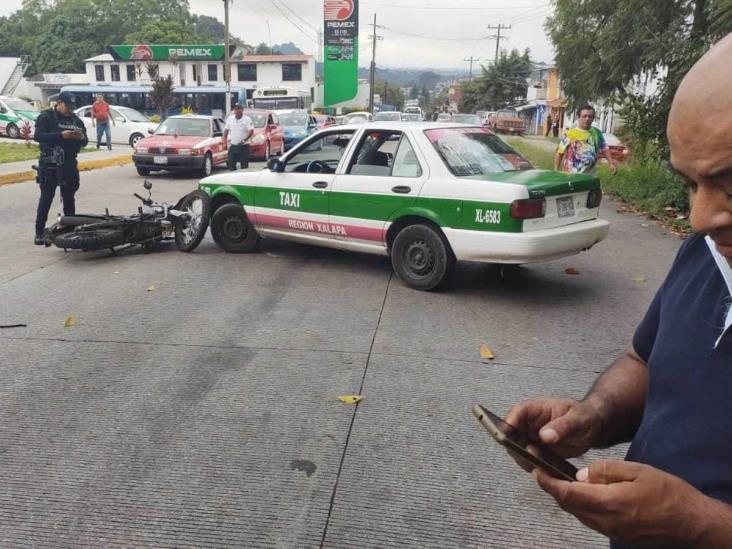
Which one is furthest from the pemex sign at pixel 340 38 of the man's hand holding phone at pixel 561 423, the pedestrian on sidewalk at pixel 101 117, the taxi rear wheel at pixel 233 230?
the man's hand holding phone at pixel 561 423

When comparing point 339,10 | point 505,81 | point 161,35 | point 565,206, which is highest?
point 339,10

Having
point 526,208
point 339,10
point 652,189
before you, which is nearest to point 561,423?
point 526,208

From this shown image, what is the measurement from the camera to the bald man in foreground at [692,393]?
3.60ft

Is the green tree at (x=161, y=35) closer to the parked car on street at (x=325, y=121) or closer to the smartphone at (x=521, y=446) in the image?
the parked car on street at (x=325, y=121)

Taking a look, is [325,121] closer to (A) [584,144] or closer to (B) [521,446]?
(A) [584,144]

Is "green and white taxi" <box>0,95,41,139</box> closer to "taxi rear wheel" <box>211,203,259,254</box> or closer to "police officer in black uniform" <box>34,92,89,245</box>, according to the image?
"police officer in black uniform" <box>34,92,89,245</box>

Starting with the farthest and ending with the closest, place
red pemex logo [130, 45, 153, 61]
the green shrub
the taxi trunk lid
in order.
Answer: red pemex logo [130, 45, 153, 61] < the green shrub < the taxi trunk lid

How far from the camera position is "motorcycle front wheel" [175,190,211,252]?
7926mm

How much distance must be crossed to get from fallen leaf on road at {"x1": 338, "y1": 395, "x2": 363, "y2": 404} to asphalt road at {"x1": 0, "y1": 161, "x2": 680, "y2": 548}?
0.05 meters

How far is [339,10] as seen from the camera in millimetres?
64062

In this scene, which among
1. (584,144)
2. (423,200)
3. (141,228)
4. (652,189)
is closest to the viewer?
(423,200)

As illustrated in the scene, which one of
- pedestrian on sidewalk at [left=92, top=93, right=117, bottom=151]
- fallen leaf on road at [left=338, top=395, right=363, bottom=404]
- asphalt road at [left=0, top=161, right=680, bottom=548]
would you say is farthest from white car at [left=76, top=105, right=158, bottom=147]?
fallen leaf on road at [left=338, top=395, right=363, bottom=404]

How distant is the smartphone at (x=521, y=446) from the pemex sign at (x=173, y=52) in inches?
2670

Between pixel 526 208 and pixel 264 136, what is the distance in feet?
54.3
